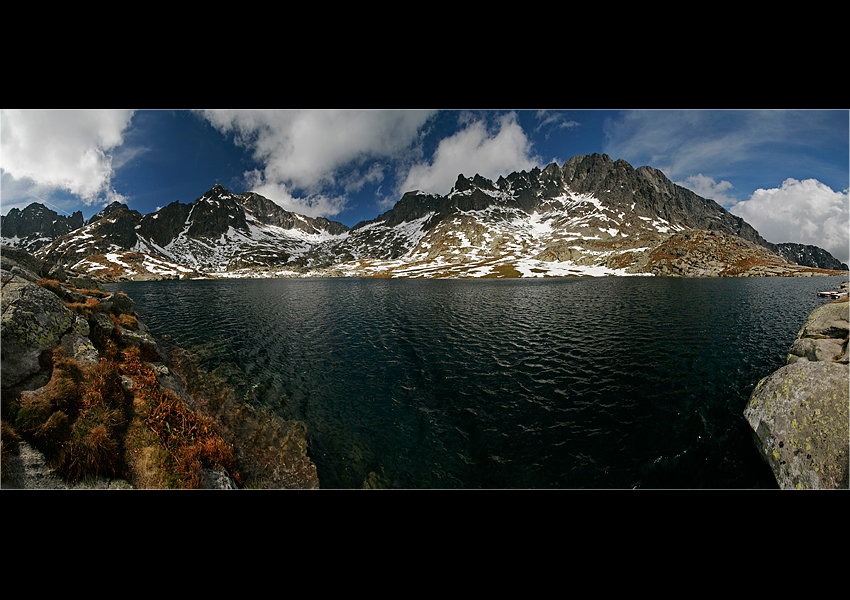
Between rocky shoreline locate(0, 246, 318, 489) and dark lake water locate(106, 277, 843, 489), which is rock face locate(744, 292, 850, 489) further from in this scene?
rocky shoreline locate(0, 246, 318, 489)

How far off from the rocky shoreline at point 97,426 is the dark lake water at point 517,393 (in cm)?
284

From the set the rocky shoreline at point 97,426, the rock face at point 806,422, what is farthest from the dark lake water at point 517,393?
the rocky shoreline at point 97,426

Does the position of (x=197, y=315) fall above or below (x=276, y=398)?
above

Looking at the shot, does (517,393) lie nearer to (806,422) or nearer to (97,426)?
(806,422)

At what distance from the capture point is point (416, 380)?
22.0 metres

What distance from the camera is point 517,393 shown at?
1928 cm

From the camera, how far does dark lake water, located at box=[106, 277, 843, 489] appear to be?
1281 cm

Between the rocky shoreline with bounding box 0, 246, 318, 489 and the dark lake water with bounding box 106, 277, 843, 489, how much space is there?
2836 millimetres

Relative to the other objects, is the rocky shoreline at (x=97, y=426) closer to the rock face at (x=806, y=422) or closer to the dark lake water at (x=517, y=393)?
the dark lake water at (x=517, y=393)

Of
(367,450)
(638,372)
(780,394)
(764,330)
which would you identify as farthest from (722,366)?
(367,450)

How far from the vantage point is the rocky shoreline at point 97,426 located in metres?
7.83

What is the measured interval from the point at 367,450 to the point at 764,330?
153ft

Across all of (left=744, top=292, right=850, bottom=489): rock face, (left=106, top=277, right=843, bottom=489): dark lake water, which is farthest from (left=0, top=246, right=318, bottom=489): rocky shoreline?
(left=744, top=292, right=850, bottom=489): rock face
